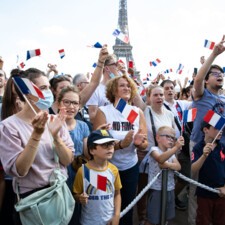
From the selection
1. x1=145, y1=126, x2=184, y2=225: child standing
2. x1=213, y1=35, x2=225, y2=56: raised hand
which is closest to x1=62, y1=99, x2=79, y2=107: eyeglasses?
x1=145, y1=126, x2=184, y2=225: child standing

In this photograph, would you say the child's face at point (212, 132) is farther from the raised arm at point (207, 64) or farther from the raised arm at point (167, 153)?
the raised arm at point (207, 64)

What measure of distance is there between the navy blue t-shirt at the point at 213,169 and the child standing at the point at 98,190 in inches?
48.1

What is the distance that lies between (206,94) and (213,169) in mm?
1171

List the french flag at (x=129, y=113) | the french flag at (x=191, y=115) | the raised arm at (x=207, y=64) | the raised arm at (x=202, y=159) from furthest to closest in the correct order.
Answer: the raised arm at (x=207, y=64) → the french flag at (x=191, y=115) → the raised arm at (x=202, y=159) → the french flag at (x=129, y=113)

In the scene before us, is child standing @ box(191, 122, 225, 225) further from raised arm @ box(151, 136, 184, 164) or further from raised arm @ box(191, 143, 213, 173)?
raised arm @ box(151, 136, 184, 164)

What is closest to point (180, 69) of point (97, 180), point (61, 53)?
point (61, 53)

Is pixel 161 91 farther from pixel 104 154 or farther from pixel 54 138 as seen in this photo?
pixel 54 138

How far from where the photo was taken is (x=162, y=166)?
12.0ft

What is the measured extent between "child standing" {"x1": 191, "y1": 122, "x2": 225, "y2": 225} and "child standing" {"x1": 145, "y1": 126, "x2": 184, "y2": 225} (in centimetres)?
30

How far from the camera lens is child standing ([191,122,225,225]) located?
3480 millimetres

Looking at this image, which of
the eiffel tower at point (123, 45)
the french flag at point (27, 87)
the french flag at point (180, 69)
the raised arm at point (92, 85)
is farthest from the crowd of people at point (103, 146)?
the eiffel tower at point (123, 45)

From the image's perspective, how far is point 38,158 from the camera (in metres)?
2.20

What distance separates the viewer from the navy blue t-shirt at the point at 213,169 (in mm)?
3549

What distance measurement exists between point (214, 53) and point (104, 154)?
2.26 meters
